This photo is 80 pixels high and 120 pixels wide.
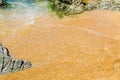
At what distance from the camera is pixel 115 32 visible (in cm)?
1861

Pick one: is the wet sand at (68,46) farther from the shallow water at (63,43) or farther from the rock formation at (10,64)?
the rock formation at (10,64)

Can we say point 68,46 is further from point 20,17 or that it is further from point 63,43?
point 20,17

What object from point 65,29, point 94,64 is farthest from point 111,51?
point 65,29

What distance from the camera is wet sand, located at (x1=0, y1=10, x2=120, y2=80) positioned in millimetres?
13625

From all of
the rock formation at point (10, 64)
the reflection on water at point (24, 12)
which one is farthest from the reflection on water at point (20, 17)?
the rock formation at point (10, 64)

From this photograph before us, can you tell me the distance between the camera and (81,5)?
23.5 meters

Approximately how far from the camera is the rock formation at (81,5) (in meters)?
23.0

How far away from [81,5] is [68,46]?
7759 mm

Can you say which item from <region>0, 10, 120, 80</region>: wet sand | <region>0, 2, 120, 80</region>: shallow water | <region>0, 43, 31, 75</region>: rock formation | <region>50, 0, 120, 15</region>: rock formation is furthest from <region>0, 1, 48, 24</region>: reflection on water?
<region>0, 43, 31, 75</region>: rock formation

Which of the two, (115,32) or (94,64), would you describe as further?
(115,32)

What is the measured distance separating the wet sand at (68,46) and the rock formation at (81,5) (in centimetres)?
103

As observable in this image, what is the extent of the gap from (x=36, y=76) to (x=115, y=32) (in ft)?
24.2

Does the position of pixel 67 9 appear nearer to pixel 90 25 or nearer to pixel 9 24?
pixel 90 25

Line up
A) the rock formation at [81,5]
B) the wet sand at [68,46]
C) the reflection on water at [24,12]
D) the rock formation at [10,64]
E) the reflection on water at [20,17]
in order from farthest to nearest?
the rock formation at [81,5]
the reflection on water at [24,12]
the reflection on water at [20,17]
the rock formation at [10,64]
the wet sand at [68,46]
